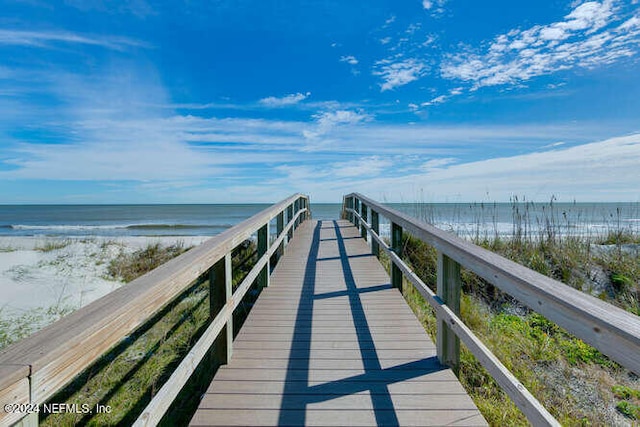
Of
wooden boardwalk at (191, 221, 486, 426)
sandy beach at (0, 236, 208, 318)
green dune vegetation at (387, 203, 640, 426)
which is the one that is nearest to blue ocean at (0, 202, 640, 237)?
green dune vegetation at (387, 203, 640, 426)

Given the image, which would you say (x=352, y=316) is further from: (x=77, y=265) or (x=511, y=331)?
(x=77, y=265)

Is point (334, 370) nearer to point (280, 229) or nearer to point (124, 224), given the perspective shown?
point (280, 229)

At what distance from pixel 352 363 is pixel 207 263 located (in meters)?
1.25

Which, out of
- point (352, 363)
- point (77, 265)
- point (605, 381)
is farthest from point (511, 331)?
point (77, 265)

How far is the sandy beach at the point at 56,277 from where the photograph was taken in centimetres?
577

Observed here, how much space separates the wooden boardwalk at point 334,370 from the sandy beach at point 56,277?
12.9 ft

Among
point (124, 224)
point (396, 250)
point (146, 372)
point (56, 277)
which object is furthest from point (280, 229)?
point (124, 224)

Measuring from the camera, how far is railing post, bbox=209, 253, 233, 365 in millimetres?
2467

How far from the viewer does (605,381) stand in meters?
3.38

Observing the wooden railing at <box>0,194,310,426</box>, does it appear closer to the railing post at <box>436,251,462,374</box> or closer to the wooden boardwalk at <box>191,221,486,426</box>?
the wooden boardwalk at <box>191,221,486,426</box>

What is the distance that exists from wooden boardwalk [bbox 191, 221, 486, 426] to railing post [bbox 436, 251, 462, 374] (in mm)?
88

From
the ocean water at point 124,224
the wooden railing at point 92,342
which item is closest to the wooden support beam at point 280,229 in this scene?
the wooden railing at point 92,342

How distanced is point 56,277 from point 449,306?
24.4ft

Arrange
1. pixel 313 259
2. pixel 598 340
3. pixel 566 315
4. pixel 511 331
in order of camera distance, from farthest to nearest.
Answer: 1. pixel 313 259
2. pixel 511 331
3. pixel 566 315
4. pixel 598 340
